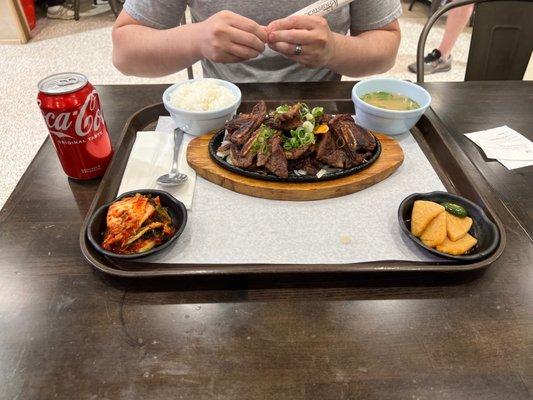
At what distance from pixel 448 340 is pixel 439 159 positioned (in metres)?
0.74

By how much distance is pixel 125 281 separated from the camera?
911mm

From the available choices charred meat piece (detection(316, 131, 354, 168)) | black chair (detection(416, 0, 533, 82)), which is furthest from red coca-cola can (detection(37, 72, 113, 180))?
black chair (detection(416, 0, 533, 82))

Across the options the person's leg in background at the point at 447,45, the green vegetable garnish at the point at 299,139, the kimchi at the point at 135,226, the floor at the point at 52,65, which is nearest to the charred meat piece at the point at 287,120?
the green vegetable garnish at the point at 299,139

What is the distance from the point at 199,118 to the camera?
1355mm

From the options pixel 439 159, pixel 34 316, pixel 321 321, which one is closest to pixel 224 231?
pixel 321 321

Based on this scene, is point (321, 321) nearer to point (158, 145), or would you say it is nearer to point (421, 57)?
point (158, 145)

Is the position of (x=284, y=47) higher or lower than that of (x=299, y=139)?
higher

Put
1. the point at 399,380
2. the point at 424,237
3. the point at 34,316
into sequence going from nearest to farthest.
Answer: the point at 399,380
the point at 34,316
the point at 424,237

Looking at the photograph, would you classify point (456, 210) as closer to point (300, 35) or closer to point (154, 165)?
point (300, 35)

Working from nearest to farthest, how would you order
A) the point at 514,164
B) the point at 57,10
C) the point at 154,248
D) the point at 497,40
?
1. the point at 154,248
2. the point at 514,164
3. the point at 497,40
4. the point at 57,10

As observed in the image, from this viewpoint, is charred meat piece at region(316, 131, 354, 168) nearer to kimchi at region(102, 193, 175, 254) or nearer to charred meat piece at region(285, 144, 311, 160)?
charred meat piece at region(285, 144, 311, 160)

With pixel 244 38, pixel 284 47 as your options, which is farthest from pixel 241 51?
pixel 284 47

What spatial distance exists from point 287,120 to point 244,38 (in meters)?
0.36

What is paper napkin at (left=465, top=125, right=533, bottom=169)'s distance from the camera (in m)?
1.34
